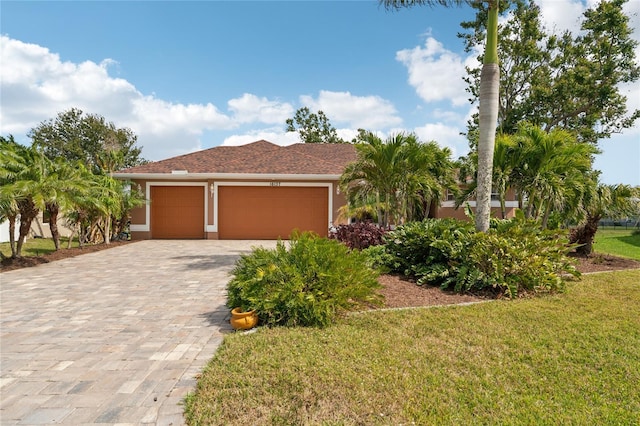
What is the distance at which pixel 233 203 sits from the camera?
15586 mm

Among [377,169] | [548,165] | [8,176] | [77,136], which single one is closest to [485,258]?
[548,165]

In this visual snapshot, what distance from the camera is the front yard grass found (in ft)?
8.14

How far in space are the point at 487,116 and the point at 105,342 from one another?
7201 millimetres

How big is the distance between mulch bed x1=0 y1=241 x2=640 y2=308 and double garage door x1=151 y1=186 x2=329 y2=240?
5.75 metres

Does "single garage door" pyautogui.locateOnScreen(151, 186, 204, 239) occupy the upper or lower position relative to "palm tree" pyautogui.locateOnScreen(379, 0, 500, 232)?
lower

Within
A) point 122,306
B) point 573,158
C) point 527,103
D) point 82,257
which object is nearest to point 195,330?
point 122,306

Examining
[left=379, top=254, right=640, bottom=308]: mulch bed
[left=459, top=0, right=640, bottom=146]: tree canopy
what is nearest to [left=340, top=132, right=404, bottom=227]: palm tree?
[left=379, top=254, right=640, bottom=308]: mulch bed

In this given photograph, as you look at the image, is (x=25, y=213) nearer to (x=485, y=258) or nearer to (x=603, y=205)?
(x=485, y=258)

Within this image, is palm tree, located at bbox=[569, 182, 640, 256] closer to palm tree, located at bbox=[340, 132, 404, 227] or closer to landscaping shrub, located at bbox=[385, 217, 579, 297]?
landscaping shrub, located at bbox=[385, 217, 579, 297]

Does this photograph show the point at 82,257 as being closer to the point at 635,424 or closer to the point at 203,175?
the point at 203,175

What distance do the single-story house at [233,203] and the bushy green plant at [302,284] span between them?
1039 centimetres

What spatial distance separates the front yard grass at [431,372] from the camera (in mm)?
2480

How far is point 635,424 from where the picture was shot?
2.40m

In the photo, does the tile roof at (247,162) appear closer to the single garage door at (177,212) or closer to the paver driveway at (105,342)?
the single garage door at (177,212)
